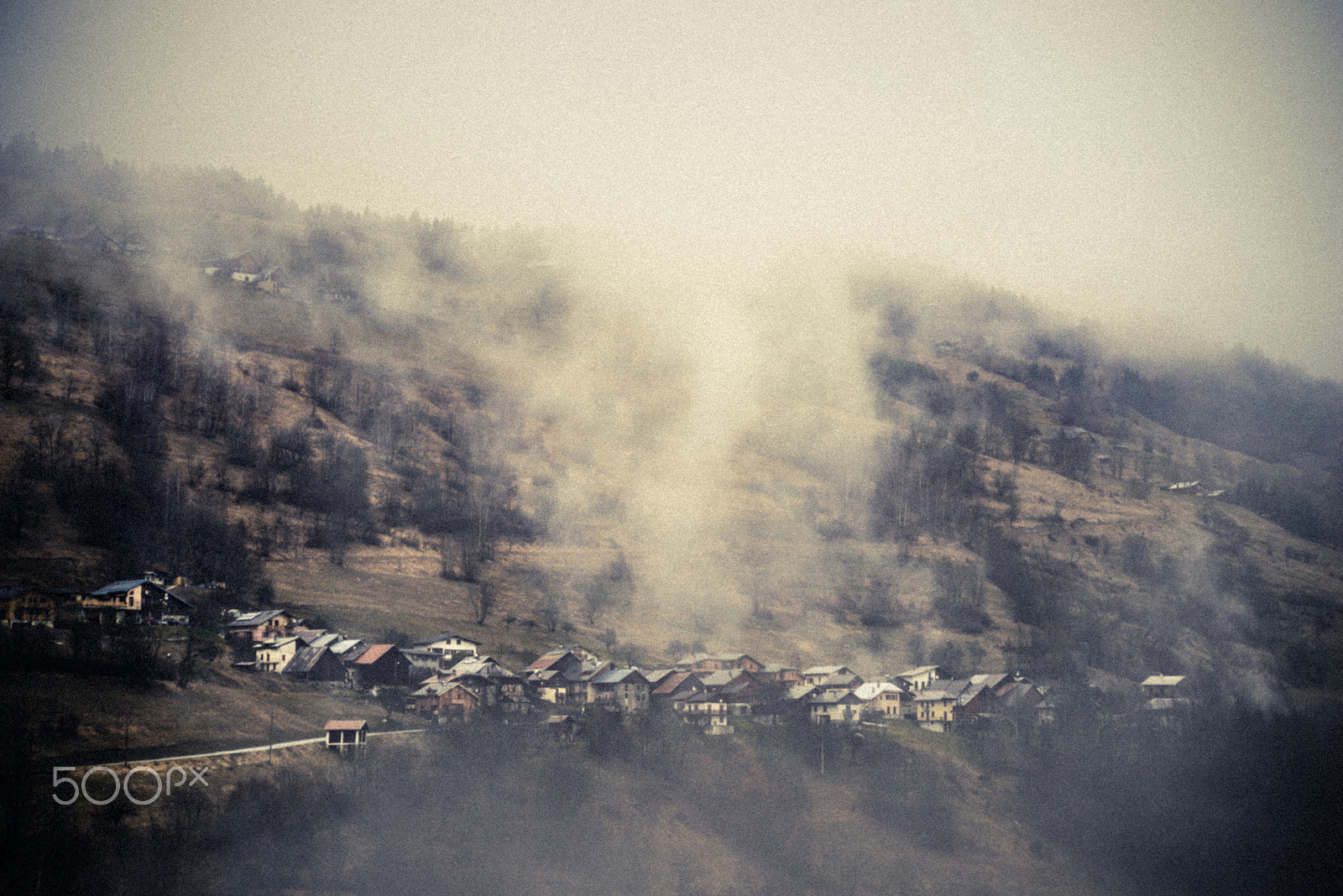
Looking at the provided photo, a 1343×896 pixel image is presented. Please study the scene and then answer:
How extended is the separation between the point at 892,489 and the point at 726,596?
55554mm

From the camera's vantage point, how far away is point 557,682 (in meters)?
Result: 102

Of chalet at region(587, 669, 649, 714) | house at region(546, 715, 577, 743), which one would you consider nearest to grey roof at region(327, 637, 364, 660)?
house at region(546, 715, 577, 743)

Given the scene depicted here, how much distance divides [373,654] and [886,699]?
50306mm

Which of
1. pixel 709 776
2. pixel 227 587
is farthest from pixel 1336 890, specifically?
pixel 227 587

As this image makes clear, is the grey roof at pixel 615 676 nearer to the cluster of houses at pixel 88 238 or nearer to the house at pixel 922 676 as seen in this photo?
the house at pixel 922 676

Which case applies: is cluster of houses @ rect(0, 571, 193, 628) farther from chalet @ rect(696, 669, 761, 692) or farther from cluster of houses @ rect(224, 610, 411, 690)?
chalet @ rect(696, 669, 761, 692)

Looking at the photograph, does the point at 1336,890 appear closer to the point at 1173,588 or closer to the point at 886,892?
the point at 886,892

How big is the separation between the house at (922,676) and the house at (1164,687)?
29291 millimetres

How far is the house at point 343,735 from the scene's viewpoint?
2840 inches

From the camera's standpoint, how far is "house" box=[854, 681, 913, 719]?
11144cm

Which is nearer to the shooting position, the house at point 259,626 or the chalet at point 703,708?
the house at point 259,626

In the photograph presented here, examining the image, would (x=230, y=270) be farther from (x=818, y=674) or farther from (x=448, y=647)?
(x=818, y=674)

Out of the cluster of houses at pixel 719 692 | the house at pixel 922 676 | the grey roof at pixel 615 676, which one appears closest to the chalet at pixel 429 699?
the cluster of houses at pixel 719 692

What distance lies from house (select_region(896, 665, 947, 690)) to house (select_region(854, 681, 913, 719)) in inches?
215
